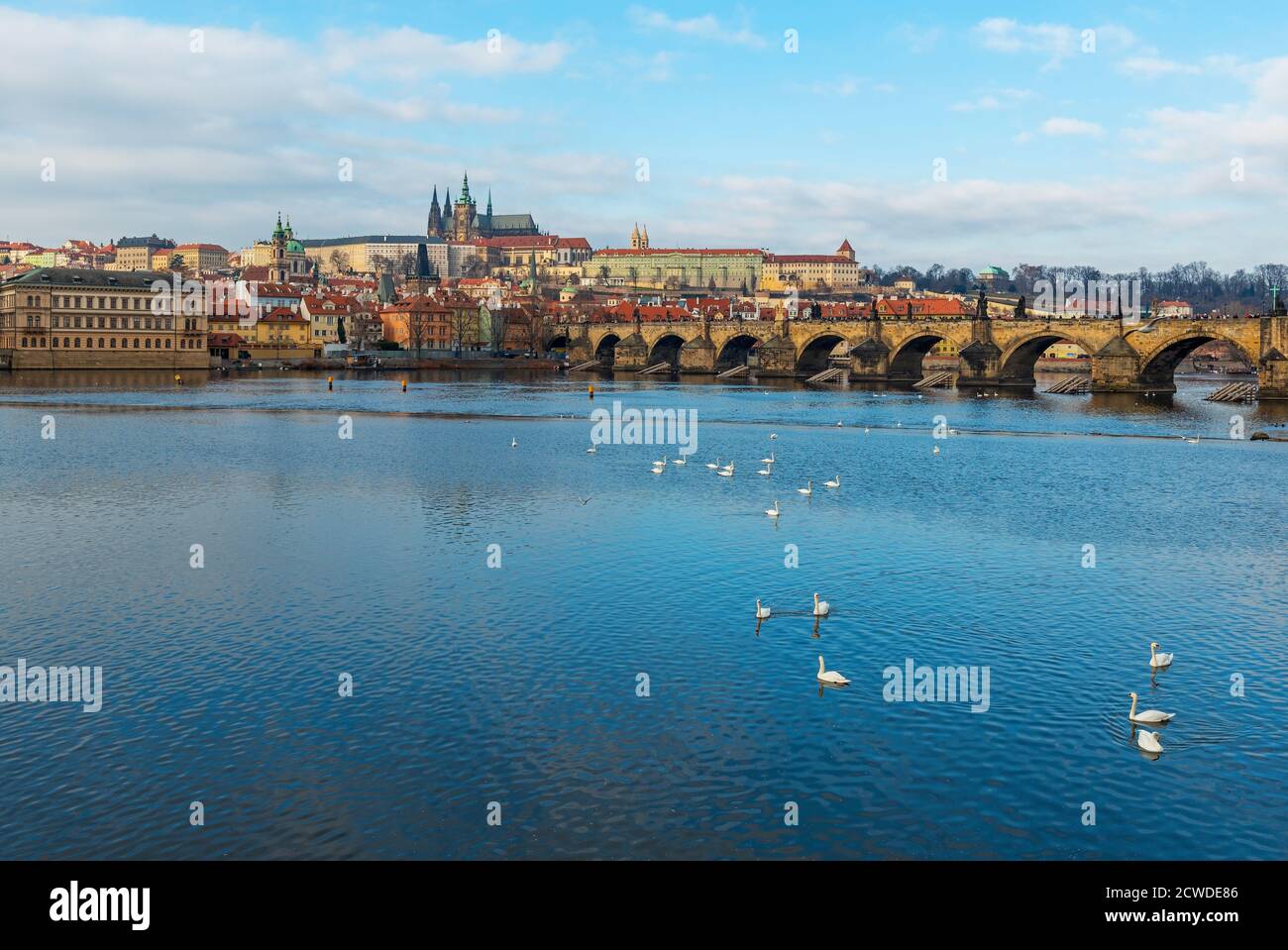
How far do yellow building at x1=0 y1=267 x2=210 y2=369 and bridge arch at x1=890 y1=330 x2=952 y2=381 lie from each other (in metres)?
79.6

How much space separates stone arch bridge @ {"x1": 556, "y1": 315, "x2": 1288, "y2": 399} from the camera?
88.9 meters

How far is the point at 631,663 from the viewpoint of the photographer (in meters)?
19.9

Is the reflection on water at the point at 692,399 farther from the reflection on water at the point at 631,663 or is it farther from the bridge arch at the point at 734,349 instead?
the reflection on water at the point at 631,663

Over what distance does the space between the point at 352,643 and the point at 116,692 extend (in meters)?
4.11

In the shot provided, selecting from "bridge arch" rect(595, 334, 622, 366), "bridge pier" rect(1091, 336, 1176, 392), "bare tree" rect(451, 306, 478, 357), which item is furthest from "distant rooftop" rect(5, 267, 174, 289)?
"bridge pier" rect(1091, 336, 1176, 392)

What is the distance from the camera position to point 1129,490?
41188 mm

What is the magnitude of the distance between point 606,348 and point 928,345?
53.4m

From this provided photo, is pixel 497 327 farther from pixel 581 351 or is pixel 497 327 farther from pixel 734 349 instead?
pixel 734 349

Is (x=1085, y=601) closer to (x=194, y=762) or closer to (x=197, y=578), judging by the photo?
(x=194, y=762)

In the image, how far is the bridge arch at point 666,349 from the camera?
509 ft

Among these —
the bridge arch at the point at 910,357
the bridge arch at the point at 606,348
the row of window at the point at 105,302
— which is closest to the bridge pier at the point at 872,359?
the bridge arch at the point at 910,357

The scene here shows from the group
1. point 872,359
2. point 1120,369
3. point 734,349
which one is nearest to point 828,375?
point 872,359

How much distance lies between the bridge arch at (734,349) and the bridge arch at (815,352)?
22.4ft
